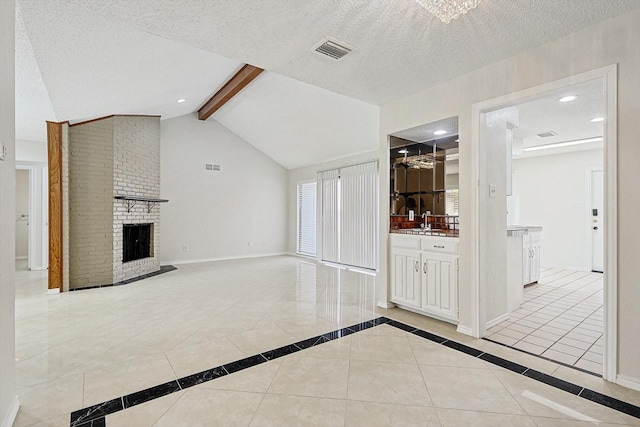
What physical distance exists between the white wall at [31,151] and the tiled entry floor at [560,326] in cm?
795

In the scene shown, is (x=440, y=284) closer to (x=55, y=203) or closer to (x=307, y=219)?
(x=55, y=203)

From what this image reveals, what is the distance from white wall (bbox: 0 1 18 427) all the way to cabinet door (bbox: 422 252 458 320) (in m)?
3.24

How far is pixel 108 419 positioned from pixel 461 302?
9.32 ft

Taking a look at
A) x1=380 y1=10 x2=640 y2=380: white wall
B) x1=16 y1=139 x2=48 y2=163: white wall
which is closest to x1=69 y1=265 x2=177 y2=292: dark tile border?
x1=16 y1=139 x2=48 y2=163: white wall

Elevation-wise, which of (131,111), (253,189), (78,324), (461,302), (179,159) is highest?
(131,111)

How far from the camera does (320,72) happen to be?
2979mm

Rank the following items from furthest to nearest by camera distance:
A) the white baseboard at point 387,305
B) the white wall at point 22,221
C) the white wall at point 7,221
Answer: the white wall at point 22,221, the white baseboard at point 387,305, the white wall at point 7,221

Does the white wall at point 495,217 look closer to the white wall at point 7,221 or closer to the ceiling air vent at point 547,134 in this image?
the ceiling air vent at point 547,134

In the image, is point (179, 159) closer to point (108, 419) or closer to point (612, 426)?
point (108, 419)

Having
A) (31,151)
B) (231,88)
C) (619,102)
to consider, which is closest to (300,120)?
(231,88)

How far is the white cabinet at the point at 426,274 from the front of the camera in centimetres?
312

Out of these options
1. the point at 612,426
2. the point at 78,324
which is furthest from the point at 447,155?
the point at 78,324

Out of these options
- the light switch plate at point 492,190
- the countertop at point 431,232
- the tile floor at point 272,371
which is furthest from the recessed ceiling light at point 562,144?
the tile floor at point 272,371

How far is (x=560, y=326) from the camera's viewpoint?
3.21 m
